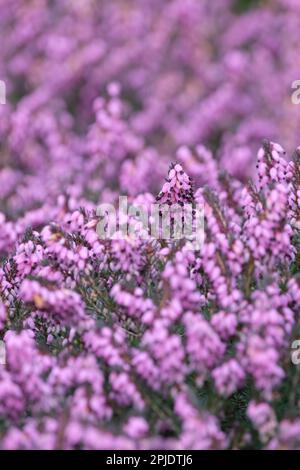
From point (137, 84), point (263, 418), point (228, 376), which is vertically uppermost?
point (137, 84)

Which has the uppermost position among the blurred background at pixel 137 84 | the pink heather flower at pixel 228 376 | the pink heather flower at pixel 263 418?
the blurred background at pixel 137 84

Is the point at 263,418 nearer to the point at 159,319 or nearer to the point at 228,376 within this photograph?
the point at 228,376

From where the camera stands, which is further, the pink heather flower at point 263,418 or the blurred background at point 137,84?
the blurred background at point 137,84

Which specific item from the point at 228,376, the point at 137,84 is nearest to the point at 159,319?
the point at 228,376

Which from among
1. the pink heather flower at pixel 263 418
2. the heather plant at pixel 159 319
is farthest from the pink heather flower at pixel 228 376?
the pink heather flower at pixel 263 418

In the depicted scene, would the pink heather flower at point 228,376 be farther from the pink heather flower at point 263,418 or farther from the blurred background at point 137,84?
the blurred background at point 137,84

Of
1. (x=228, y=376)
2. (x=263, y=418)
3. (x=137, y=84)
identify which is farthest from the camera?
(x=137, y=84)

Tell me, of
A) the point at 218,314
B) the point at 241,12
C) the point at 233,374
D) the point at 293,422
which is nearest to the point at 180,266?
the point at 218,314

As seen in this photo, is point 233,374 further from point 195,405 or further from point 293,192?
point 293,192

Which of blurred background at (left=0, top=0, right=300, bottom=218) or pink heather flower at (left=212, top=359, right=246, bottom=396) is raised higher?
blurred background at (left=0, top=0, right=300, bottom=218)

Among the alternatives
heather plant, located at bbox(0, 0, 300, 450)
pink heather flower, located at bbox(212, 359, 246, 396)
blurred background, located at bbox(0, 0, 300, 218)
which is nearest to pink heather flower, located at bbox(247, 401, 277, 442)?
heather plant, located at bbox(0, 0, 300, 450)

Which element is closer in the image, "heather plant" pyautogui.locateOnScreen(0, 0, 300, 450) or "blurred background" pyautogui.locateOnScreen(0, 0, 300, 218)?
"heather plant" pyautogui.locateOnScreen(0, 0, 300, 450)

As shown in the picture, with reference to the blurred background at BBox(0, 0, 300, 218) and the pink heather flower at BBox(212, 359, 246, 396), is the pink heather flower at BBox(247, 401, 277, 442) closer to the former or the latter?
the pink heather flower at BBox(212, 359, 246, 396)

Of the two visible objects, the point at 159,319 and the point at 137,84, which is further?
the point at 137,84
